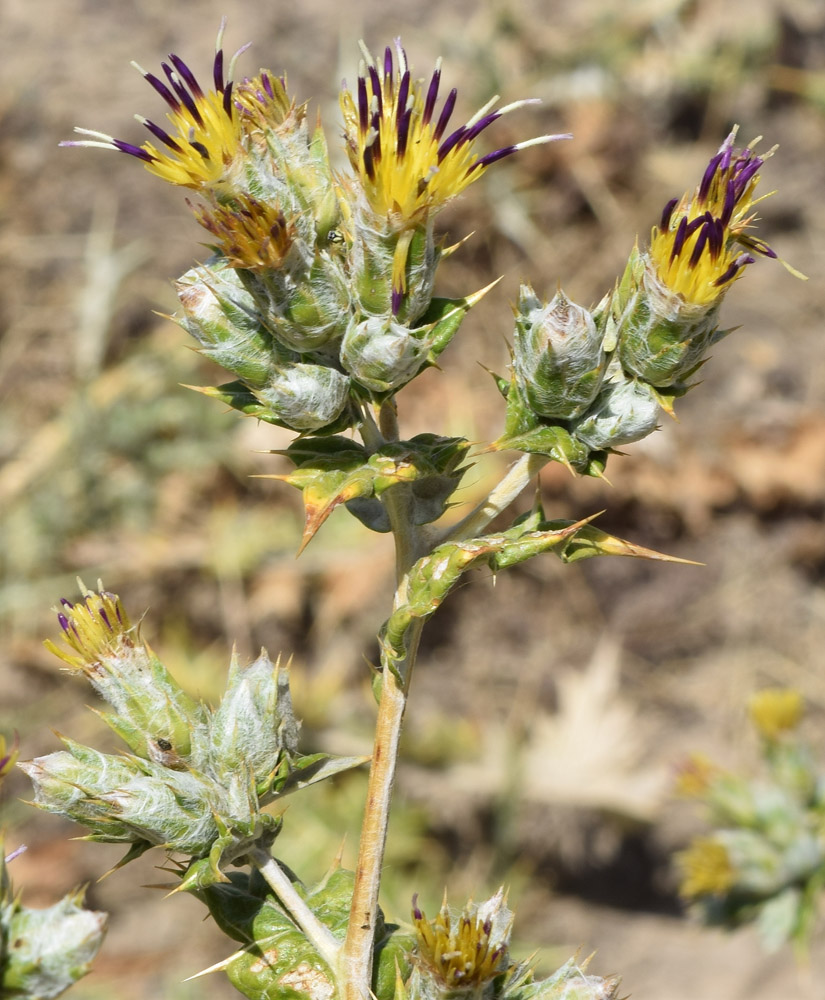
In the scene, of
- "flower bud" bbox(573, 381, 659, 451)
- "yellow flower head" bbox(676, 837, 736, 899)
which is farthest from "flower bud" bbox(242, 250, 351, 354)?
"yellow flower head" bbox(676, 837, 736, 899)

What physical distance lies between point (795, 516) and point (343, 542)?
336 cm

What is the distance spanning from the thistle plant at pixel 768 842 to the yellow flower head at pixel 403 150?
3.34 metres

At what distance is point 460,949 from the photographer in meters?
2.05

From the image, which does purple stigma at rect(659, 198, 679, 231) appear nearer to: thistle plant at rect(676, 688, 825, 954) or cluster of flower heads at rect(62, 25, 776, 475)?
cluster of flower heads at rect(62, 25, 776, 475)

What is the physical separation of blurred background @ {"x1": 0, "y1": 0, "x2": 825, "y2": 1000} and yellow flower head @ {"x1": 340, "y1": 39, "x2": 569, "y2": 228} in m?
3.88

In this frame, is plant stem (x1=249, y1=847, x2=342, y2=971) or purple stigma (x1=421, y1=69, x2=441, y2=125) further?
plant stem (x1=249, y1=847, x2=342, y2=971)

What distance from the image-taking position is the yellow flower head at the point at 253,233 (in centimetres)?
194

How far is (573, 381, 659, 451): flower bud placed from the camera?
2102 mm

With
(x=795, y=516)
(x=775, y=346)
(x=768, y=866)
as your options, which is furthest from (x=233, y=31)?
(x=768, y=866)

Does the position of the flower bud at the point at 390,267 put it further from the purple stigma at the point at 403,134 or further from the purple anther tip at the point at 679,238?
the purple anther tip at the point at 679,238

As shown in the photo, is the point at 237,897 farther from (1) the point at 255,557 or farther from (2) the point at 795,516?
(2) the point at 795,516

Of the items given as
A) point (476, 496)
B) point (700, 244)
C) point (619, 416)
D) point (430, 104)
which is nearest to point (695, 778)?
point (476, 496)

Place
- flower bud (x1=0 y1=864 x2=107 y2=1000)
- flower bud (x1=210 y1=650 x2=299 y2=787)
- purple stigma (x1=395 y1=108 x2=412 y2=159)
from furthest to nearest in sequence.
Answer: flower bud (x1=210 y1=650 x2=299 y2=787)
purple stigma (x1=395 y1=108 x2=412 y2=159)
flower bud (x1=0 y1=864 x2=107 y2=1000)

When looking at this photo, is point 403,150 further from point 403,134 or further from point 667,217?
point 667,217
